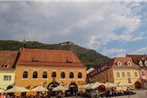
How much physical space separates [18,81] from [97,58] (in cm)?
9304

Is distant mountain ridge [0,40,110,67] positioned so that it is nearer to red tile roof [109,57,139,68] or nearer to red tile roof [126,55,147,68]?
red tile roof [126,55,147,68]

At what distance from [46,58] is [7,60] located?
26.3ft

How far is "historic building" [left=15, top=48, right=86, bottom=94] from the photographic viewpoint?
47.5 m

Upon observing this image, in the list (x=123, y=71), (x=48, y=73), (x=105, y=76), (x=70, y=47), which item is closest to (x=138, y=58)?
(x=123, y=71)

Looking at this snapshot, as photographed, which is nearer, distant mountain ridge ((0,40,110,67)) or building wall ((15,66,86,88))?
building wall ((15,66,86,88))

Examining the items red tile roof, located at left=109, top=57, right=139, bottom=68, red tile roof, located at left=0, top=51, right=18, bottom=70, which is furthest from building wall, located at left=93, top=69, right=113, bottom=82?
red tile roof, located at left=0, top=51, right=18, bottom=70

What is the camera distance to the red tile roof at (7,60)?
47909mm

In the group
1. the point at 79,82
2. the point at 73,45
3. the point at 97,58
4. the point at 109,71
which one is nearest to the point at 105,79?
the point at 109,71

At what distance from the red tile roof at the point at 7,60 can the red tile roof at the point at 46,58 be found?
6.53 feet

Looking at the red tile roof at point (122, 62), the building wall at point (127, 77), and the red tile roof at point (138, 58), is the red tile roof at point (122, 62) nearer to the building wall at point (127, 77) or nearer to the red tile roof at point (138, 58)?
the building wall at point (127, 77)

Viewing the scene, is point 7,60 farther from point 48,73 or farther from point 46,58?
point 48,73

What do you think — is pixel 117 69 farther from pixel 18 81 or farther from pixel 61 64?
pixel 18 81

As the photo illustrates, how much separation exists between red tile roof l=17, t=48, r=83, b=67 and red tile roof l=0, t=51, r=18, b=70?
78.4 inches

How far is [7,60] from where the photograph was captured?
50.0m
